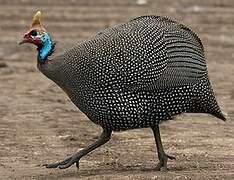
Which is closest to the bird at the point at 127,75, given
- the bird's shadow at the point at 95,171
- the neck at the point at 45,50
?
the neck at the point at 45,50

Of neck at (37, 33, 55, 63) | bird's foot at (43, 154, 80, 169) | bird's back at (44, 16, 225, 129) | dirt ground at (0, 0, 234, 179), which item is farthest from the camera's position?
dirt ground at (0, 0, 234, 179)

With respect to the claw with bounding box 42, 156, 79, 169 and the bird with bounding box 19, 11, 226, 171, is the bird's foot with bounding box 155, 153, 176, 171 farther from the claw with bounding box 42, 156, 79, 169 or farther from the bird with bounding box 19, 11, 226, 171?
the claw with bounding box 42, 156, 79, 169

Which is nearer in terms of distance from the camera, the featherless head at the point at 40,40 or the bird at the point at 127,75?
the bird at the point at 127,75

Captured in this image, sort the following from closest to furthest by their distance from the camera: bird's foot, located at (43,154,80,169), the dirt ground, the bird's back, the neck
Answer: the bird's back, the neck, bird's foot, located at (43,154,80,169), the dirt ground

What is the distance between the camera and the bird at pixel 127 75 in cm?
698

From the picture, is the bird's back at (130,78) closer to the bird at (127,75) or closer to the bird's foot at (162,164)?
the bird at (127,75)

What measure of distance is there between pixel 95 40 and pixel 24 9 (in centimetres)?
1314

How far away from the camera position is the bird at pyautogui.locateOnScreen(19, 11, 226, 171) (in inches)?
275

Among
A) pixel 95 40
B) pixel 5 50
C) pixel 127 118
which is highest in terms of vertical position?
pixel 95 40

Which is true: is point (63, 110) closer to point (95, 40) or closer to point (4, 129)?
point (4, 129)

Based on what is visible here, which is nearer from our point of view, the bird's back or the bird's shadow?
the bird's back

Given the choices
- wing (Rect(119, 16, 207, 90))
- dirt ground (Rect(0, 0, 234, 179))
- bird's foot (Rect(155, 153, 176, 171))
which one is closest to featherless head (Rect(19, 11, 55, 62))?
dirt ground (Rect(0, 0, 234, 179))

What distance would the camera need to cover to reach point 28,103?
11.1 m

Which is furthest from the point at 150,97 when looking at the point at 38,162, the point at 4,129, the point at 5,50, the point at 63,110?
the point at 5,50
